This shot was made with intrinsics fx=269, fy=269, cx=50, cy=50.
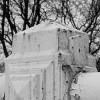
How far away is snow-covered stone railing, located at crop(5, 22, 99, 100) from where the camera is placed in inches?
57.7

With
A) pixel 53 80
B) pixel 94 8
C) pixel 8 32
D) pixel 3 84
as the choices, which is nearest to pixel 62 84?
pixel 53 80

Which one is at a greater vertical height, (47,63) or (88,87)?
(47,63)

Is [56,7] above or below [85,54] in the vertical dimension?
above

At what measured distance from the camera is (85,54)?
64.9 inches

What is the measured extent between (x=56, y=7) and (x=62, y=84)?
795 centimetres

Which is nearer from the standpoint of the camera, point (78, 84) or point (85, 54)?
point (78, 84)

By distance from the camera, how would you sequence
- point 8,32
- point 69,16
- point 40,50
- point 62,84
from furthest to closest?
point 69,16 < point 8,32 < point 40,50 < point 62,84

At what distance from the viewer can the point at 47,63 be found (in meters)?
1.50

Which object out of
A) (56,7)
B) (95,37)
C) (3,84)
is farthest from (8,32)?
(3,84)

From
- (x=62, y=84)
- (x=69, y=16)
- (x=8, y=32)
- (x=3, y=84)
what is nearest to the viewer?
(x=62, y=84)

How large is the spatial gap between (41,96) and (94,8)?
833 centimetres

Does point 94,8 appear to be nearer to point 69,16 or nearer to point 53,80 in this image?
point 69,16

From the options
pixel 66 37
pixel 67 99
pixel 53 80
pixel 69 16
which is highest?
pixel 69 16

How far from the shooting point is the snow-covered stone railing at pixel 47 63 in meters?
1.46
